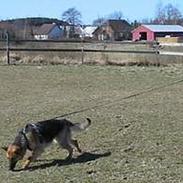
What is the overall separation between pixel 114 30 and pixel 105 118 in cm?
9709

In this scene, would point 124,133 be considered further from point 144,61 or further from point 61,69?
point 144,61

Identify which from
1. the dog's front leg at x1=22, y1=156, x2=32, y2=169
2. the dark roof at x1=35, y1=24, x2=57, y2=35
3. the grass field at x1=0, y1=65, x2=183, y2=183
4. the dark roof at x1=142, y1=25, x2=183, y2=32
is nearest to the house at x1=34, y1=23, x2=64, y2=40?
the dark roof at x1=35, y1=24, x2=57, y2=35

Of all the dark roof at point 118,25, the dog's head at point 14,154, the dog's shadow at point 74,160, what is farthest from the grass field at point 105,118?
the dark roof at point 118,25

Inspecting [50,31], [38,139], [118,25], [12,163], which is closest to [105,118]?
[38,139]

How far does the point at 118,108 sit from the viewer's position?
12.0m

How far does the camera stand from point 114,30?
10681 centimetres

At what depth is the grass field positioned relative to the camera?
6684 millimetres

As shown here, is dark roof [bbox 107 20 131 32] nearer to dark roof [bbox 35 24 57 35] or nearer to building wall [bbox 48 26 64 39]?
building wall [bbox 48 26 64 39]

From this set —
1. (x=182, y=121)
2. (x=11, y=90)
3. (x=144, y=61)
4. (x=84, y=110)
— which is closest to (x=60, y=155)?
(x=182, y=121)

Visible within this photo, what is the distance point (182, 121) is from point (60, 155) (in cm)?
315

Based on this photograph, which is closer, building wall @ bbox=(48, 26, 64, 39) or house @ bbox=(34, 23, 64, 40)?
house @ bbox=(34, 23, 64, 40)

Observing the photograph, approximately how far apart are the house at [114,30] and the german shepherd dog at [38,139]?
94030 mm

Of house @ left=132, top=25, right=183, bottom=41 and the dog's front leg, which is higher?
house @ left=132, top=25, right=183, bottom=41

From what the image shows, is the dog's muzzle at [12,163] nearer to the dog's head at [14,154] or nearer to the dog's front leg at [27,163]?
the dog's head at [14,154]
